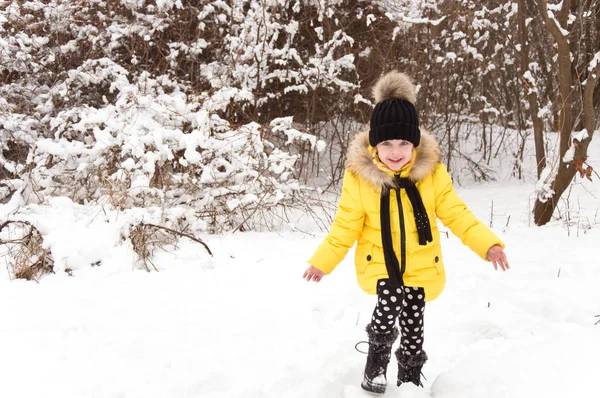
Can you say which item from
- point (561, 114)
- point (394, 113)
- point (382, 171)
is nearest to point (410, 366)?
point (382, 171)

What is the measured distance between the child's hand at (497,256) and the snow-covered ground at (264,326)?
1.42 ft

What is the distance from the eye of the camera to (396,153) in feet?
7.57

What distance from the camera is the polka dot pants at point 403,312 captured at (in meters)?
2.33

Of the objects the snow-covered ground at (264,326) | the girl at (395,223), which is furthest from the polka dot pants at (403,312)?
the snow-covered ground at (264,326)

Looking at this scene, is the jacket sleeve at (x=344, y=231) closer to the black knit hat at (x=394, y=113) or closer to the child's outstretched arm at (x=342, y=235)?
the child's outstretched arm at (x=342, y=235)

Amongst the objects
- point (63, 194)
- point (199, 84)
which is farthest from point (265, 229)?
point (199, 84)

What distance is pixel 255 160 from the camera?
18.1 feet

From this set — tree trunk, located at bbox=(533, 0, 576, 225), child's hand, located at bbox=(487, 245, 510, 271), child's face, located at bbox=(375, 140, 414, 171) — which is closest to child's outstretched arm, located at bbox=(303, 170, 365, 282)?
child's face, located at bbox=(375, 140, 414, 171)

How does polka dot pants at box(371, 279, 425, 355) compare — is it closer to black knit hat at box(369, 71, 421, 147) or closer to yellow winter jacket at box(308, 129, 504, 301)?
yellow winter jacket at box(308, 129, 504, 301)

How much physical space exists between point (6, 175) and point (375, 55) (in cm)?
541

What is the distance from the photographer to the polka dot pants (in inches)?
91.9

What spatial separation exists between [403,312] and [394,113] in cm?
92

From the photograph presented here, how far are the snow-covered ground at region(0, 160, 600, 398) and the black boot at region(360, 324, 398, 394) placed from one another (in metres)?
0.09

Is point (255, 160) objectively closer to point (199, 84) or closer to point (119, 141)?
point (119, 141)
